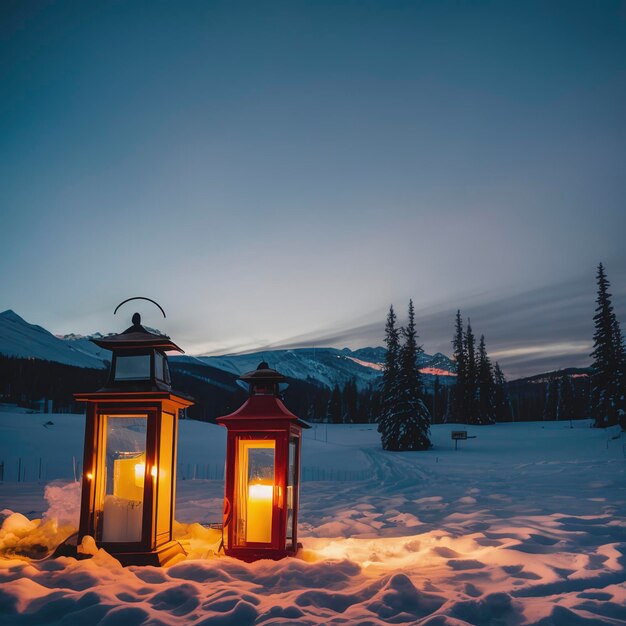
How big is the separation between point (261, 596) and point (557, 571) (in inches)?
149

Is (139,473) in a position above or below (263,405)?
below

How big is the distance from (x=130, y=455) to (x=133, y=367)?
1278 millimetres

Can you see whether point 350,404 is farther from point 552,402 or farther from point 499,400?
point 552,402

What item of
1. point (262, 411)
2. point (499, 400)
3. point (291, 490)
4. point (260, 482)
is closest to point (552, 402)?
point (499, 400)

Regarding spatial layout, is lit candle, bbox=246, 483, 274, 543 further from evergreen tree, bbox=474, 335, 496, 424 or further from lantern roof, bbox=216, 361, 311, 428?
evergreen tree, bbox=474, 335, 496, 424

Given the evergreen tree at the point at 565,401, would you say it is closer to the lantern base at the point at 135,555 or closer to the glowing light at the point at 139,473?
the lantern base at the point at 135,555

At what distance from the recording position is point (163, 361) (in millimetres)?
8500

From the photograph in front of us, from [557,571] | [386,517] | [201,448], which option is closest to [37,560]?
[557,571]

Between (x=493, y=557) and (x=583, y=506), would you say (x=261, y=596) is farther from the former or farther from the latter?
(x=583, y=506)

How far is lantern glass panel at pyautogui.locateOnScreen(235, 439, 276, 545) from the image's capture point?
328 inches

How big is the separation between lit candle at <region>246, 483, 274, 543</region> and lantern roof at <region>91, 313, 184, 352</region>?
257 cm

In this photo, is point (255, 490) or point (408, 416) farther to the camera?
point (408, 416)

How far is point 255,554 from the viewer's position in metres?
8.16

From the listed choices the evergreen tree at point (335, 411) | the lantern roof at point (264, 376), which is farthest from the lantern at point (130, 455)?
the evergreen tree at point (335, 411)
